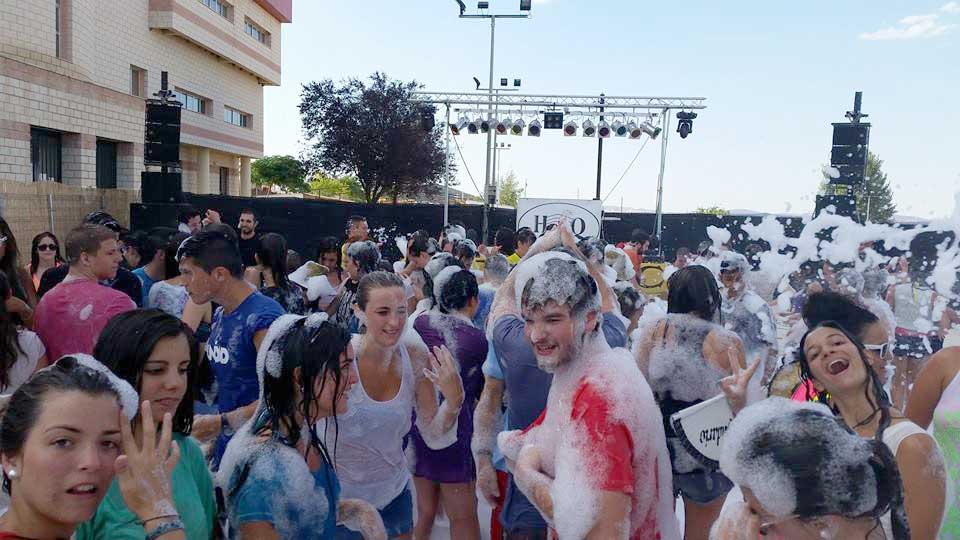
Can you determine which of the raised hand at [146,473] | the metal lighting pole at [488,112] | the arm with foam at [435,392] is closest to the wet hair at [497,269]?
the arm with foam at [435,392]

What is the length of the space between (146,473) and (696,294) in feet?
7.71

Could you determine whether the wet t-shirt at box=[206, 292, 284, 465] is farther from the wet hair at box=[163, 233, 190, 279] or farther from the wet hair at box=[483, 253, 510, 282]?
the wet hair at box=[483, 253, 510, 282]

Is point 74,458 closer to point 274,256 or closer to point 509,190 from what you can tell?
point 274,256

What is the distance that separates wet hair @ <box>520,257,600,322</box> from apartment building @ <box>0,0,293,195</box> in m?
15.2

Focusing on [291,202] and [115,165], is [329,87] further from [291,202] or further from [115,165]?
[291,202]

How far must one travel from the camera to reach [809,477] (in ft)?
4.34

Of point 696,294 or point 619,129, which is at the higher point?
point 619,129

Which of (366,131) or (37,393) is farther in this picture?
(366,131)

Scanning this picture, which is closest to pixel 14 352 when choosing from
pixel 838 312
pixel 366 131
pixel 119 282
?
pixel 119 282

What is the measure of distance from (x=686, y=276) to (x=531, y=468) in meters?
1.57

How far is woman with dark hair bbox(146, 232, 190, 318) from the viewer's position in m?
4.49

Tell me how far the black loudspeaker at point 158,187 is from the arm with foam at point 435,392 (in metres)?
12.6

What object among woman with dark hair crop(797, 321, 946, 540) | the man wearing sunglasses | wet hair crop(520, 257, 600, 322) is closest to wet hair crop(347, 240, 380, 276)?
the man wearing sunglasses

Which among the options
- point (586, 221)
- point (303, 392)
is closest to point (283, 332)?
point (303, 392)
